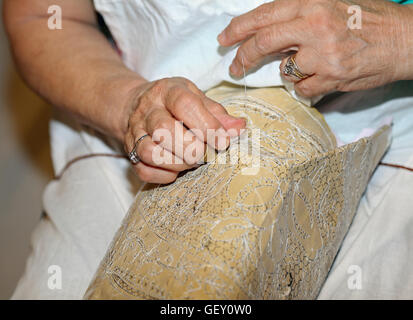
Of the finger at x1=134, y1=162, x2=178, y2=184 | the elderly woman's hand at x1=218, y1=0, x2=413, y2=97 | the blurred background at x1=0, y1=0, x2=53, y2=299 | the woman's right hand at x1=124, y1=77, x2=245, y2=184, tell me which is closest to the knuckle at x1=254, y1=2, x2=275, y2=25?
the elderly woman's hand at x1=218, y1=0, x2=413, y2=97

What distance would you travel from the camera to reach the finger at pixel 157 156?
20.4 inches

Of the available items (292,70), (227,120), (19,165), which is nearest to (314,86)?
(292,70)

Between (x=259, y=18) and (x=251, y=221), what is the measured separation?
0.27 m

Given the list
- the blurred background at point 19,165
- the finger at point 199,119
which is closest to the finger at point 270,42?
the finger at point 199,119

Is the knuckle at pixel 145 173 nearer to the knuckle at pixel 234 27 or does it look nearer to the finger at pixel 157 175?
the finger at pixel 157 175

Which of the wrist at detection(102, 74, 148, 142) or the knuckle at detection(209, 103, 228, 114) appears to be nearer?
the knuckle at detection(209, 103, 228, 114)

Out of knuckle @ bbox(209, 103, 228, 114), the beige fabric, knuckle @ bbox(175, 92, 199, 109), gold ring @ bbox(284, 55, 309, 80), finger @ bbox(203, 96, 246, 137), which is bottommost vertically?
the beige fabric

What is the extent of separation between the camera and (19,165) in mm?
1439

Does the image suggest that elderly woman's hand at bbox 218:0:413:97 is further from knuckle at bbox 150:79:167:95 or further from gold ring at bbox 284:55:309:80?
knuckle at bbox 150:79:167:95

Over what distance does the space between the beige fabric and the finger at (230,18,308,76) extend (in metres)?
0.05

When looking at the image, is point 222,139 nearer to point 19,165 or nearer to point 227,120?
point 227,120

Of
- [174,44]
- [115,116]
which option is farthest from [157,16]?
[115,116]

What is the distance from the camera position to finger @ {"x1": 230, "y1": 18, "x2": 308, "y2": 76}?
52cm

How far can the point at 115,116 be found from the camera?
640 millimetres
